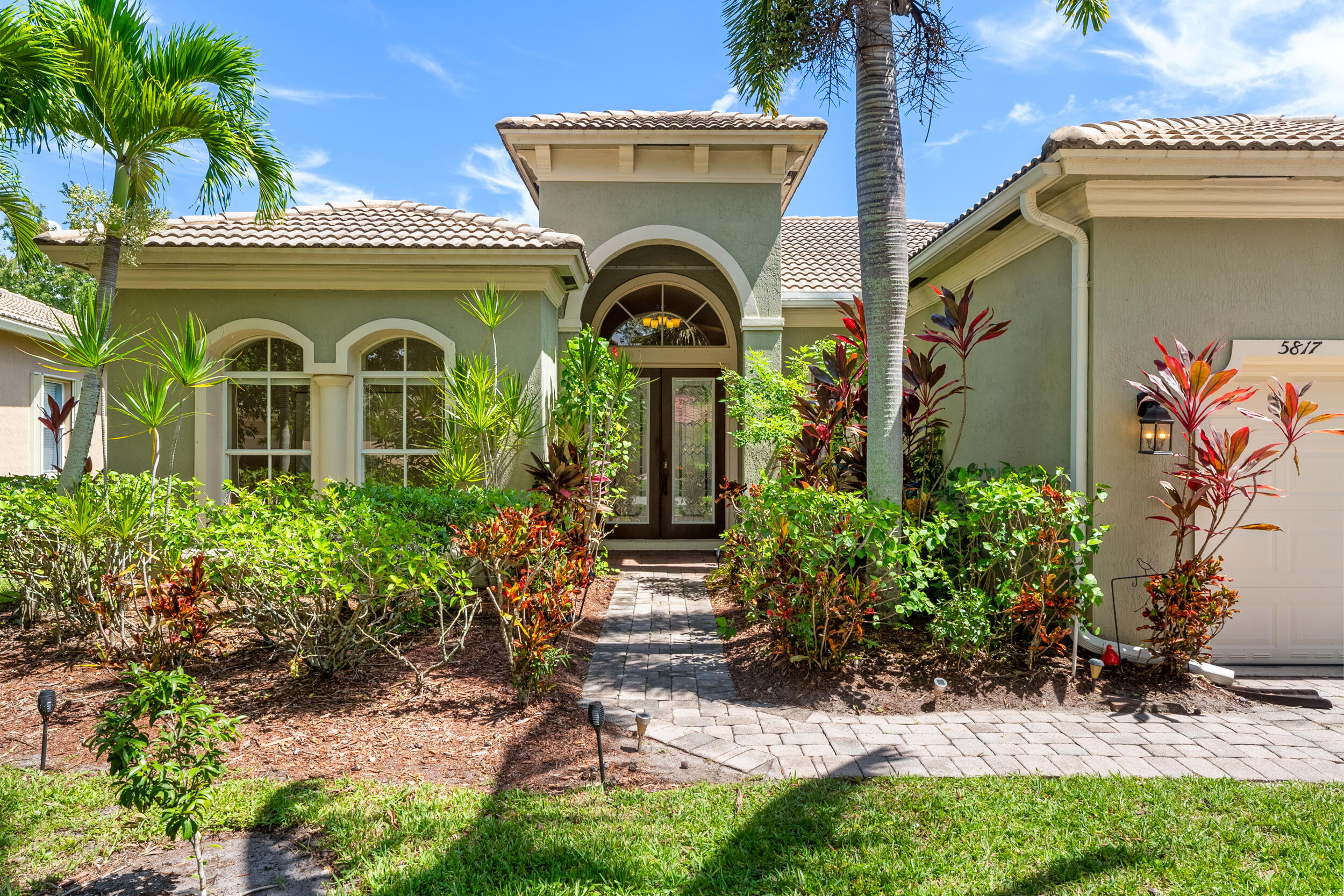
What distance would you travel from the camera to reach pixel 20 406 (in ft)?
47.7

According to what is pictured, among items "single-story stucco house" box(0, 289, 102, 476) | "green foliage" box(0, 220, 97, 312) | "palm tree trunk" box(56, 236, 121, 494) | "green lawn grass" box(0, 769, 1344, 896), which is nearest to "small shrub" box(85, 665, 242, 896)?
"green lawn grass" box(0, 769, 1344, 896)

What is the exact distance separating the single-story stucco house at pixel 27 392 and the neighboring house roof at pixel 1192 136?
1574 cm

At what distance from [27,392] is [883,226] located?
17385 millimetres

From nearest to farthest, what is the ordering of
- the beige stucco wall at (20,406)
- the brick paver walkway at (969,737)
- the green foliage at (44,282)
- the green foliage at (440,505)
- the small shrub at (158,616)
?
the brick paver walkway at (969,737) → the small shrub at (158,616) → the green foliage at (440,505) → the beige stucco wall at (20,406) → the green foliage at (44,282)

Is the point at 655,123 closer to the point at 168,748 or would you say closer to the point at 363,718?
the point at 363,718

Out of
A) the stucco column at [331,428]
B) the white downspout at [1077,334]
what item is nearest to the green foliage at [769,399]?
the white downspout at [1077,334]

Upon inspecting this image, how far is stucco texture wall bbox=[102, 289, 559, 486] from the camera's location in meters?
8.45

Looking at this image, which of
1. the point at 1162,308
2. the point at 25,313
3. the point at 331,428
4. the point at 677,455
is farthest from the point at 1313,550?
the point at 25,313

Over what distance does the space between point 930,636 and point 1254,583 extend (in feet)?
9.44

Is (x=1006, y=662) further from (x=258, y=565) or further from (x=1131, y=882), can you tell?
(x=258, y=565)

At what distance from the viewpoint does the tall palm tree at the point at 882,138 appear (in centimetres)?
586

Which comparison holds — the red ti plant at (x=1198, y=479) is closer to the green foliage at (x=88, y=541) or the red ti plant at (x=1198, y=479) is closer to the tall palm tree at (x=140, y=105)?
the green foliage at (x=88, y=541)

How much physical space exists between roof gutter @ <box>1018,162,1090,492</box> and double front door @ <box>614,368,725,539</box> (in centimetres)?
674

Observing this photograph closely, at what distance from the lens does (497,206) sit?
9562mm
